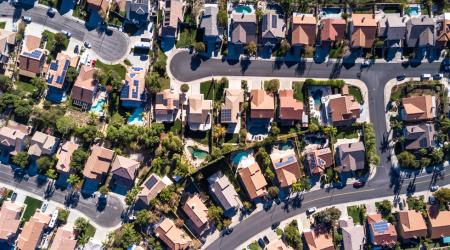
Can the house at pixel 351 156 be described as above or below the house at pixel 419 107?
below

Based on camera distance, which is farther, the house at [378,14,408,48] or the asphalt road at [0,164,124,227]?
the asphalt road at [0,164,124,227]

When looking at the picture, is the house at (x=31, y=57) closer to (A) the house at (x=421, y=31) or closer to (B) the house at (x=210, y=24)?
(B) the house at (x=210, y=24)

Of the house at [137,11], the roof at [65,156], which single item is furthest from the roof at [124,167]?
the house at [137,11]

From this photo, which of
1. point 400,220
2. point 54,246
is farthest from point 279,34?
point 54,246

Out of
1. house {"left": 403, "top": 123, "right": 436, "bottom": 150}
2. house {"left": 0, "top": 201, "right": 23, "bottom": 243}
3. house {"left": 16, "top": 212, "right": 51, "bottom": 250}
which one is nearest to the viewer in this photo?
house {"left": 0, "top": 201, "right": 23, "bottom": 243}

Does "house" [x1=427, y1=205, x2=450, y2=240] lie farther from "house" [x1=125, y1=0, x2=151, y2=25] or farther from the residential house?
the residential house

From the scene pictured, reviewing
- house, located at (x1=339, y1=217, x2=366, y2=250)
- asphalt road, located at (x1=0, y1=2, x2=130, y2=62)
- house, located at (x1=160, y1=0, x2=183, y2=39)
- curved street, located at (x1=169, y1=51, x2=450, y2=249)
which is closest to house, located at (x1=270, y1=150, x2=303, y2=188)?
curved street, located at (x1=169, y1=51, x2=450, y2=249)
